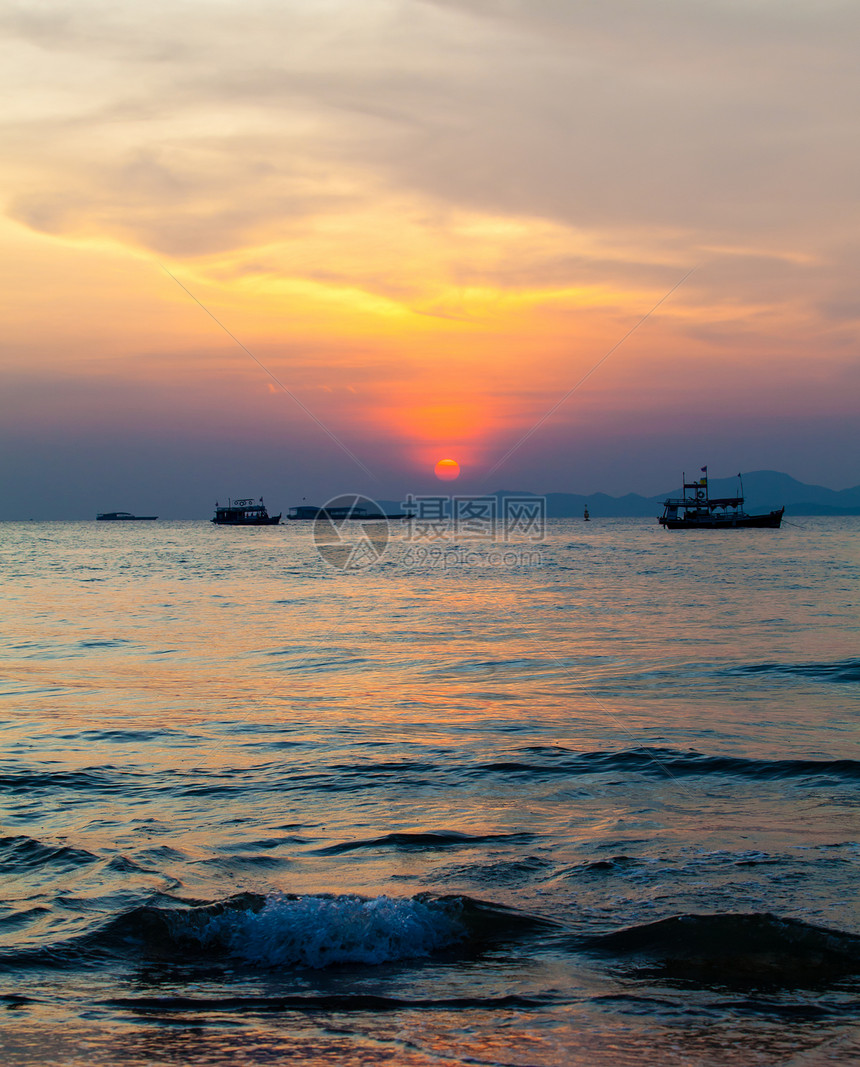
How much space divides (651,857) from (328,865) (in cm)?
304

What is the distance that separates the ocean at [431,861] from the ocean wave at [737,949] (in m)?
0.02

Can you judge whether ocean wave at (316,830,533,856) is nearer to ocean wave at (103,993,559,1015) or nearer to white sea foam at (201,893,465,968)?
white sea foam at (201,893,465,968)

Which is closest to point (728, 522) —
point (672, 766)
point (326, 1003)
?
point (672, 766)

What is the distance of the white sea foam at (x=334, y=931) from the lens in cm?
619

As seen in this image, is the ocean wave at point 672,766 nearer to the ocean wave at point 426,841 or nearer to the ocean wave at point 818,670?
the ocean wave at point 426,841

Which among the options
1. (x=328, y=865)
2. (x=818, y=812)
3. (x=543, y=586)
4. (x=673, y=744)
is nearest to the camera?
(x=328, y=865)

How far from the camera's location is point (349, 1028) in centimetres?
510

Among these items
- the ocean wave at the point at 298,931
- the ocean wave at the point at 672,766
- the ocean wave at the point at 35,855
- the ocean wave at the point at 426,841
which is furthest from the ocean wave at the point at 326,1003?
the ocean wave at the point at 672,766

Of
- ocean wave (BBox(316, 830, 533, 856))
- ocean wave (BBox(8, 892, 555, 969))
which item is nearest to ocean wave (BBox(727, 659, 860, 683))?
ocean wave (BBox(316, 830, 533, 856))

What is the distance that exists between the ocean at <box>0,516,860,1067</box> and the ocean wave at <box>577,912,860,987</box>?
0.02m

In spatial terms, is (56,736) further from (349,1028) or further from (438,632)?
(438,632)

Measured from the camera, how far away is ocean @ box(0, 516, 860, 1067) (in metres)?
5.14

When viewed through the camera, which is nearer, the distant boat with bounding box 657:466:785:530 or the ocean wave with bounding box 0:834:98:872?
the ocean wave with bounding box 0:834:98:872

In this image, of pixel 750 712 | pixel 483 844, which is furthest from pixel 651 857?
pixel 750 712
